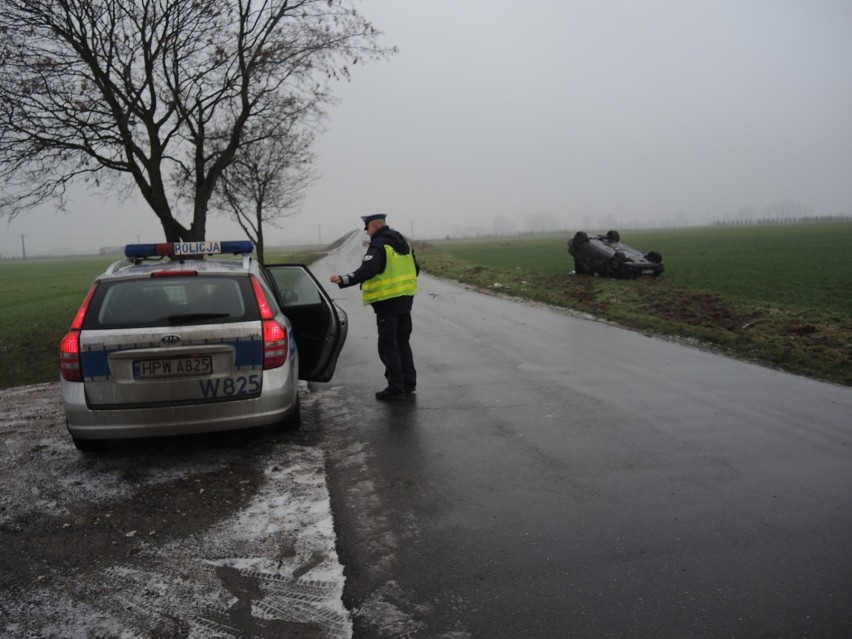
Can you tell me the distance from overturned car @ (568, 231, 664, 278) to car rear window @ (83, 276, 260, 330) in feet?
58.6

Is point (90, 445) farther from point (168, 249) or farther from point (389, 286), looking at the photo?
point (389, 286)

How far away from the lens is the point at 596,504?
160 inches

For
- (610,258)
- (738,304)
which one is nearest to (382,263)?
(738,304)

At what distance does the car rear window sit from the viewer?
190 inches

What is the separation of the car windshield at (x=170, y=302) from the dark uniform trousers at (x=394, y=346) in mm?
2046

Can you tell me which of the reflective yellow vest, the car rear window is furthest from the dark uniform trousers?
the car rear window

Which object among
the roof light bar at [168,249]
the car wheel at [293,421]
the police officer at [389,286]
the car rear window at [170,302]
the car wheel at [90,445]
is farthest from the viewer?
the police officer at [389,286]

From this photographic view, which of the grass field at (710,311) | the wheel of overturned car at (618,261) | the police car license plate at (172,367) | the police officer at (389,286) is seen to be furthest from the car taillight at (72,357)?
the wheel of overturned car at (618,261)

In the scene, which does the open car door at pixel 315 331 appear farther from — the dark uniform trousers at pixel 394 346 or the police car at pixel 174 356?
the police car at pixel 174 356

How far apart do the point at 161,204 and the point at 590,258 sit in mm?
14105

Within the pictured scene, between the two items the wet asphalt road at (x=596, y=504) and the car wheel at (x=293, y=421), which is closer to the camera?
the wet asphalt road at (x=596, y=504)

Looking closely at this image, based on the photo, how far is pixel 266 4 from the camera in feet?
49.9

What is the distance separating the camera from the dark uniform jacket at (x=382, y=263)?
6655mm

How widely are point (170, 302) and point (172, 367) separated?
0.54 metres
